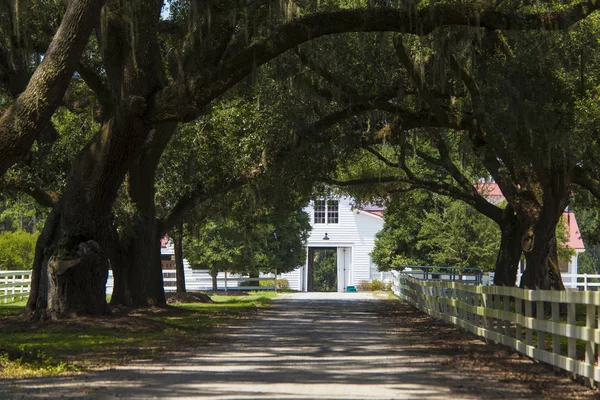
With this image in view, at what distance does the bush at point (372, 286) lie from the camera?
54.1 meters

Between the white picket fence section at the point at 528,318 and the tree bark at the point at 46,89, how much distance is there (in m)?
6.69

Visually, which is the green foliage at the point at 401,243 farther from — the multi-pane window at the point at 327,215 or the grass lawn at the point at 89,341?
the grass lawn at the point at 89,341

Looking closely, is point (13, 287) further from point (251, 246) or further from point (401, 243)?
point (401, 243)

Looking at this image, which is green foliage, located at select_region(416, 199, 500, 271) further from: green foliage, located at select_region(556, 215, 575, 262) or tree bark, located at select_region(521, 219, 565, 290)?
tree bark, located at select_region(521, 219, 565, 290)

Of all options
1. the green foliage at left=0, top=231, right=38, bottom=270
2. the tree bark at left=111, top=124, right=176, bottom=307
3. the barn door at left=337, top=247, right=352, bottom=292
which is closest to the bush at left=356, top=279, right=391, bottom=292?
the barn door at left=337, top=247, right=352, bottom=292

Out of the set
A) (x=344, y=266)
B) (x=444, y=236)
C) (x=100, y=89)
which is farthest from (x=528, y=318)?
(x=344, y=266)

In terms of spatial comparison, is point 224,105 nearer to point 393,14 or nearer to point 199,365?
point 393,14

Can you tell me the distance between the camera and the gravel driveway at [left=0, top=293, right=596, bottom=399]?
9031mm

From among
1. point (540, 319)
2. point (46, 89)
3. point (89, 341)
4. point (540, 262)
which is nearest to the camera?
point (540, 319)

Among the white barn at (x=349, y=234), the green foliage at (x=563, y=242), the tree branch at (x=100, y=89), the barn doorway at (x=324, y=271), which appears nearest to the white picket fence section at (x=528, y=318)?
the tree branch at (x=100, y=89)

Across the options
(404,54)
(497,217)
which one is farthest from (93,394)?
(497,217)

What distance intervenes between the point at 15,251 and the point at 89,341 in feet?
119

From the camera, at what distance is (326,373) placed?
10719 millimetres

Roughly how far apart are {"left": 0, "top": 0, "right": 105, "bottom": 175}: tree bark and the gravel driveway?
10.7 feet
